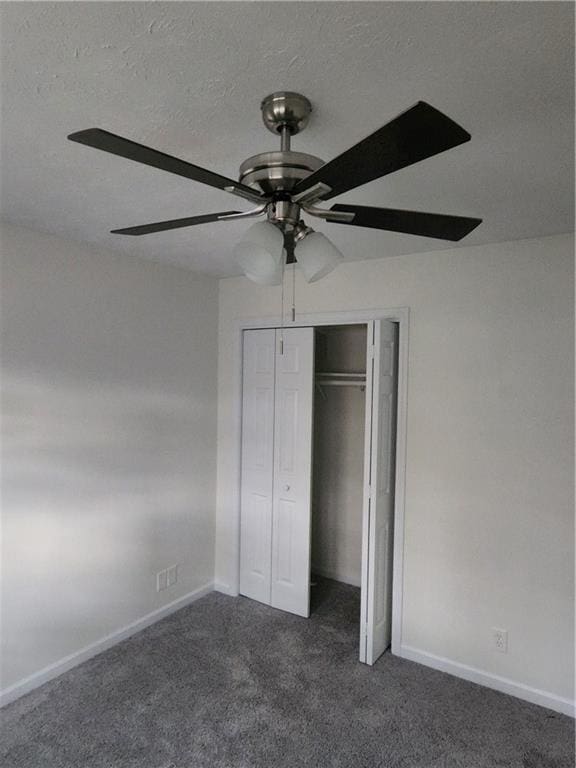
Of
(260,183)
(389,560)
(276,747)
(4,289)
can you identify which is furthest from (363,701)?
(4,289)

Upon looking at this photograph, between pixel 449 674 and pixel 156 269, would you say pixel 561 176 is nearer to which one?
pixel 156 269

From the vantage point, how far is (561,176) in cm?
171

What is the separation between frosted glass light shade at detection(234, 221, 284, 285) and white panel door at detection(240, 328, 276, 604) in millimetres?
2198

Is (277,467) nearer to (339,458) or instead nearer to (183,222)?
(339,458)

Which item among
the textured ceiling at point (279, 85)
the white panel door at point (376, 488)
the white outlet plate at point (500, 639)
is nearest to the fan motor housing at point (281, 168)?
the textured ceiling at point (279, 85)

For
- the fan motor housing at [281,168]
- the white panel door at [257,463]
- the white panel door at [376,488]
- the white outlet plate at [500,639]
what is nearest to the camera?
the fan motor housing at [281,168]

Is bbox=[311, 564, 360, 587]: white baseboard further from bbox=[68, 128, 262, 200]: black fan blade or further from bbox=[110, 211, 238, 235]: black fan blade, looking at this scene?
bbox=[68, 128, 262, 200]: black fan blade

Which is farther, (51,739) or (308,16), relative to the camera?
(51,739)

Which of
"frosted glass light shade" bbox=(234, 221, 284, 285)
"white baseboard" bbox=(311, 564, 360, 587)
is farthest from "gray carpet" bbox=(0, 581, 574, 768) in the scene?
"frosted glass light shade" bbox=(234, 221, 284, 285)

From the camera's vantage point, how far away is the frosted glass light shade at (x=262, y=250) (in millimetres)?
1189

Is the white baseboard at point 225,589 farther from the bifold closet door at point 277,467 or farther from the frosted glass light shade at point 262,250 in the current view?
the frosted glass light shade at point 262,250

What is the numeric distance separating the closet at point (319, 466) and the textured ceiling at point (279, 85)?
1.28m

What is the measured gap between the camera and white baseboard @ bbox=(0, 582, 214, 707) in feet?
7.98

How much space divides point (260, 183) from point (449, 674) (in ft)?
9.30
